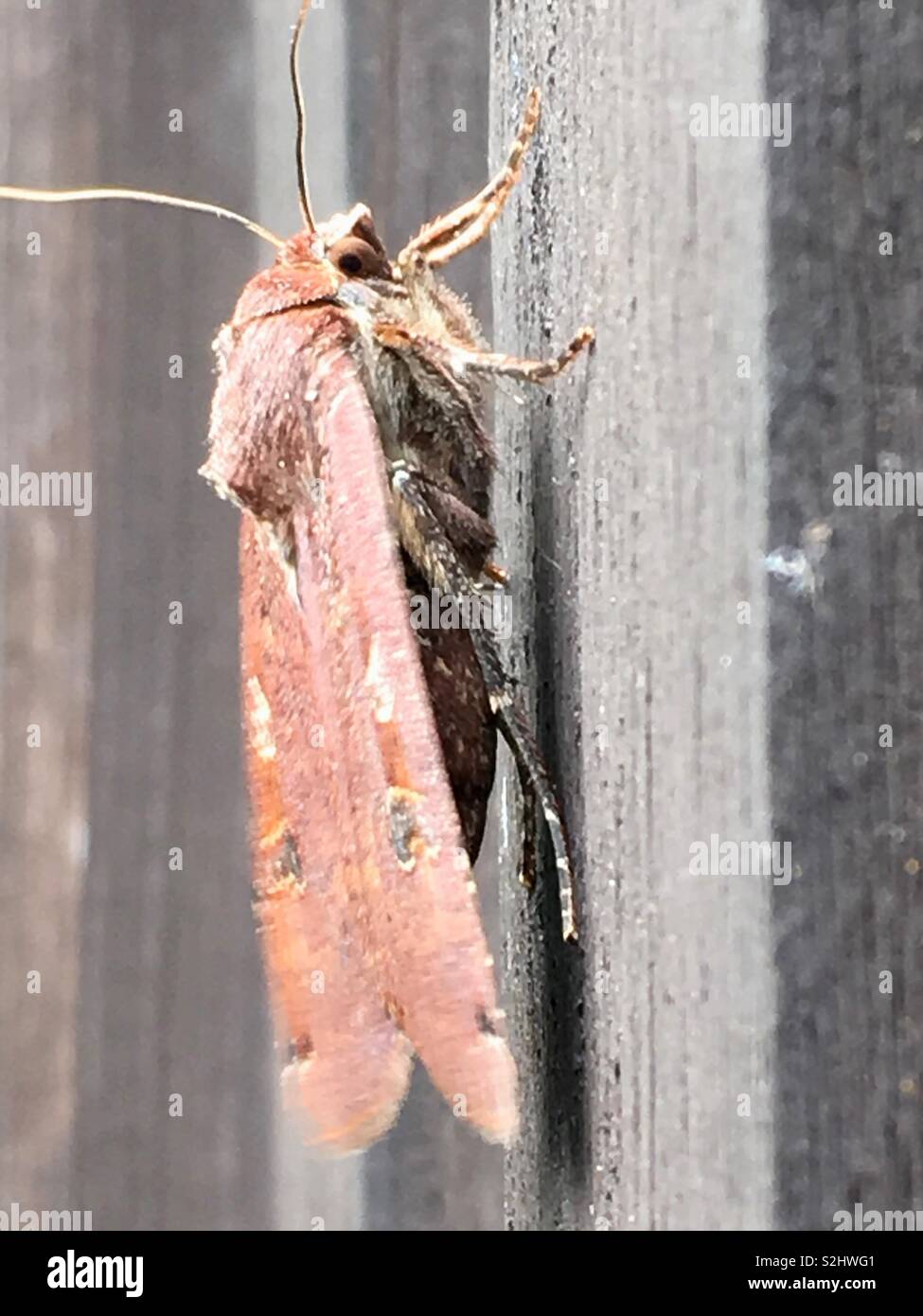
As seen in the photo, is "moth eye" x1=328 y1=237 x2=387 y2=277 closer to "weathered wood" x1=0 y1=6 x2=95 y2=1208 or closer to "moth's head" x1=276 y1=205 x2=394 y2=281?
"moth's head" x1=276 y1=205 x2=394 y2=281

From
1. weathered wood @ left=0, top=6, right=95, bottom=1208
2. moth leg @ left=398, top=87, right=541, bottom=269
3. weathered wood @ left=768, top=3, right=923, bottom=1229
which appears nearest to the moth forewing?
moth leg @ left=398, top=87, right=541, bottom=269

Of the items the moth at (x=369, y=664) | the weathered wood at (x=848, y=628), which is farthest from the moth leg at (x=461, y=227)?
the weathered wood at (x=848, y=628)

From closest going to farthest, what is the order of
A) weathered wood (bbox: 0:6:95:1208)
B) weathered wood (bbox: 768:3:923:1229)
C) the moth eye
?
weathered wood (bbox: 768:3:923:1229)
the moth eye
weathered wood (bbox: 0:6:95:1208)

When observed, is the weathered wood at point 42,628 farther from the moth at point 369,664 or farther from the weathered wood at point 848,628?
the weathered wood at point 848,628

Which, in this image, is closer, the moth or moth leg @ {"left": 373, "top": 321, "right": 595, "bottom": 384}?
the moth

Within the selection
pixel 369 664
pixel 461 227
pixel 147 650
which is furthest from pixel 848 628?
pixel 147 650

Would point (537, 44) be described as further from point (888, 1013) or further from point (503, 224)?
point (888, 1013)

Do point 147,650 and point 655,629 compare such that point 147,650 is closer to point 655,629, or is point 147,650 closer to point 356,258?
point 356,258
